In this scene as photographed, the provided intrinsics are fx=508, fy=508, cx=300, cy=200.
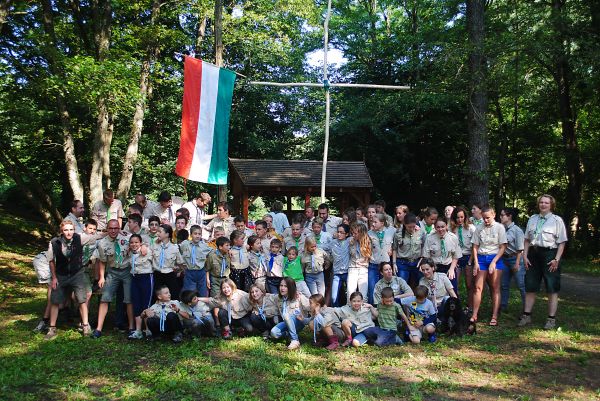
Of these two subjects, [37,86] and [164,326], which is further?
[37,86]

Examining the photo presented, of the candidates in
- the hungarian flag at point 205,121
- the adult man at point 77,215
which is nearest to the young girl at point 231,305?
the hungarian flag at point 205,121

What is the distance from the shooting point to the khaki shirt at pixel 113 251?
23.7 ft

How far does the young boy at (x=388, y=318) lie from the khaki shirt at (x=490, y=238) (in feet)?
5.47

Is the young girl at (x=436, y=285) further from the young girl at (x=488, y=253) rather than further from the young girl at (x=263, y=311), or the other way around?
the young girl at (x=263, y=311)

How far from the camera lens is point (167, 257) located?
23.9 feet

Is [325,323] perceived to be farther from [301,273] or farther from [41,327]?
[41,327]

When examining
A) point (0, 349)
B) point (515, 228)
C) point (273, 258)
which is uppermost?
point (515, 228)

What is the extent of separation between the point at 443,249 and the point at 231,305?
3.20 m

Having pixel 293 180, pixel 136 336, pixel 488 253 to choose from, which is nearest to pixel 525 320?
pixel 488 253

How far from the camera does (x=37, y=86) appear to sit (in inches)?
454

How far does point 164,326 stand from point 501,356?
4.24 metres

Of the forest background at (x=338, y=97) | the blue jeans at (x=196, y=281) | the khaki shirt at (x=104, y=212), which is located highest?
the forest background at (x=338, y=97)

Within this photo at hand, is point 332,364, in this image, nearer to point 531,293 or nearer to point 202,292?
point 202,292

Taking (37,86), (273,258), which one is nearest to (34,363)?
(273,258)
